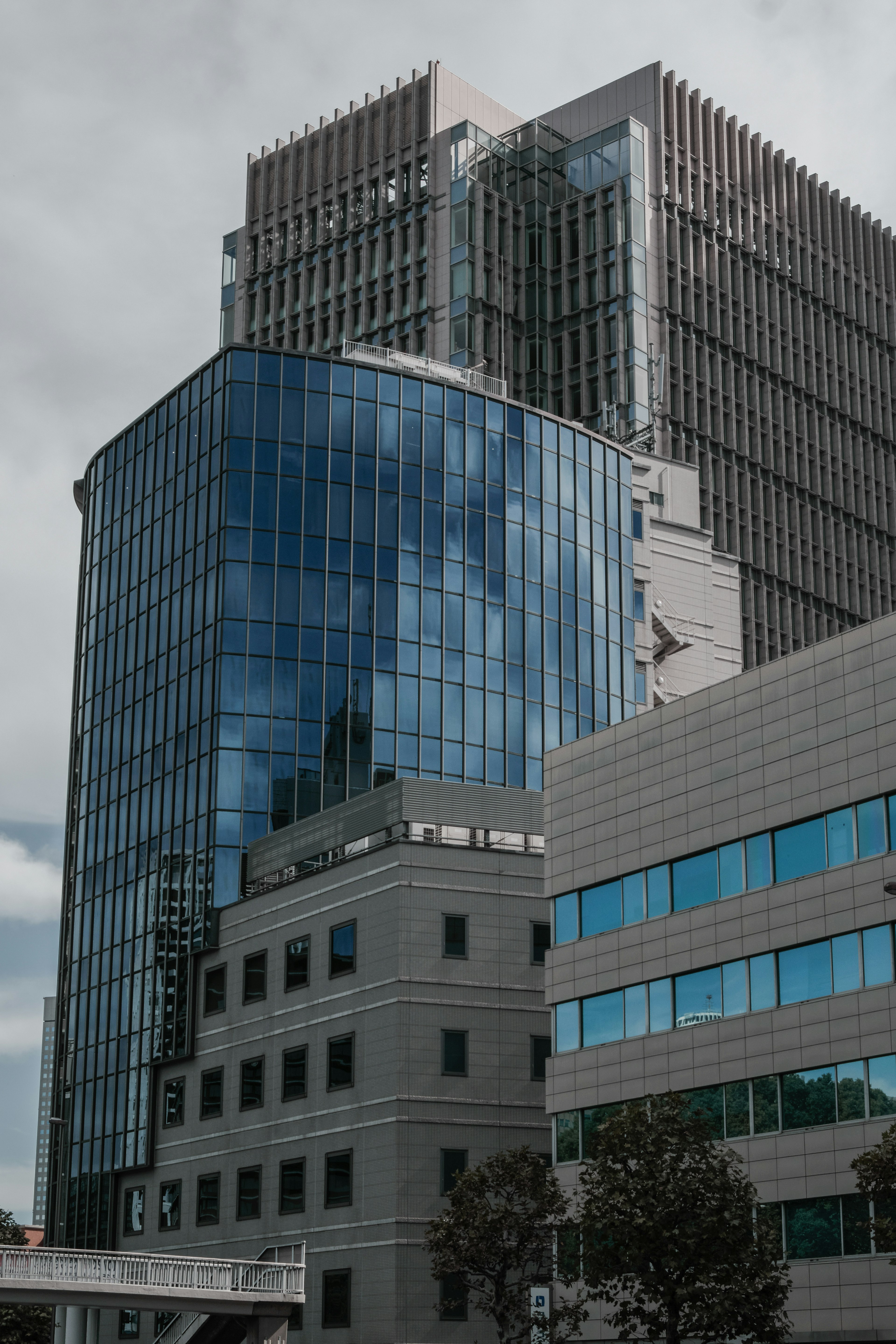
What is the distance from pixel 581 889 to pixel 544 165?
330 ft

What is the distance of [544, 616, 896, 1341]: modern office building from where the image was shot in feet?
166

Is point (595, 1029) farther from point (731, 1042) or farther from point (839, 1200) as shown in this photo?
point (839, 1200)

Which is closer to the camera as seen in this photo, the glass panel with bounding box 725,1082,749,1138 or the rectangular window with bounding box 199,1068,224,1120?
the glass panel with bounding box 725,1082,749,1138

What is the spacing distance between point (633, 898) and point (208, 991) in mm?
31001

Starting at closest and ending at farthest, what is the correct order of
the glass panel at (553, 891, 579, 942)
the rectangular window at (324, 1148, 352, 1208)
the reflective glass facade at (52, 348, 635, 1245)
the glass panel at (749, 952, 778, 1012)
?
the glass panel at (749, 952, 778, 1012) → the glass panel at (553, 891, 579, 942) → the rectangular window at (324, 1148, 352, 1208) → the reflective glass facade at (52, 348, 635, 1245)

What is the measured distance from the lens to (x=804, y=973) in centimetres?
5300

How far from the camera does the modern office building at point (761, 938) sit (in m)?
50.5

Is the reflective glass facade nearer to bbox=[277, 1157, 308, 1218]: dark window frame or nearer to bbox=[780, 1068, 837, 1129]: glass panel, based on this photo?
bbox=[277, 1157, 308, 1218]: dark window frame

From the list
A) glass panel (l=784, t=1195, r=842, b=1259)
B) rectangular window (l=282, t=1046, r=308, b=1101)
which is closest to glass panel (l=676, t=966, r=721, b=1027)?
glass panel (l=784, t=1195, r=842, b=1259)

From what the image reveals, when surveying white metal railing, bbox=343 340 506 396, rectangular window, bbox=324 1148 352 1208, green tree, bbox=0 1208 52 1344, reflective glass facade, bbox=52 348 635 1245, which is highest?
white metal railing, bbox=343 340 506 396

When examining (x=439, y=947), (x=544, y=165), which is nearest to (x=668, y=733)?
(x=439, y=947)

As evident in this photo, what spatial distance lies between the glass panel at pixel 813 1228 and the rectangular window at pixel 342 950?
2506 centimetres

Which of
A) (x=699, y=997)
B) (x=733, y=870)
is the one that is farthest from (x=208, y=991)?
(x=733, y=870)

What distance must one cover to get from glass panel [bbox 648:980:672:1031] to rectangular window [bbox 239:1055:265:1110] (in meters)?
25.0
